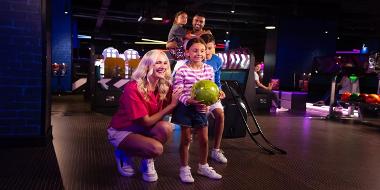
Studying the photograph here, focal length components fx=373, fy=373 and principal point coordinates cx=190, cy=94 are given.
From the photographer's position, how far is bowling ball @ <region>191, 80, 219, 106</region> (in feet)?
9.53

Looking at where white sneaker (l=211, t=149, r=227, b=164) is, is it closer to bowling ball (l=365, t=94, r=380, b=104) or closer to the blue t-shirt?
the blue t-shirt

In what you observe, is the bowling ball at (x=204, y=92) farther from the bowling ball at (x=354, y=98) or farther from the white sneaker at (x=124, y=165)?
the bowling ball at (x=354, y=98)

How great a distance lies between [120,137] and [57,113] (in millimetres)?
4964

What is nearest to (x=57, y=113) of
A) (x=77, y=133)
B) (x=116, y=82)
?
(x=116, y=82)

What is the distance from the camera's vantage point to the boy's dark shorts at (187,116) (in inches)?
123

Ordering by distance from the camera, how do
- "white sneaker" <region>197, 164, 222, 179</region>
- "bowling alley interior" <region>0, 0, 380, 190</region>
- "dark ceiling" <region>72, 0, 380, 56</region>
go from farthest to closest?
"dark ceiling" <region>72, 0, 380, 56</region>, "white sneaker" <region>197, 164, 222, 179</region>, "bowling alley interior" <region>0, 0, 380, 190</region>

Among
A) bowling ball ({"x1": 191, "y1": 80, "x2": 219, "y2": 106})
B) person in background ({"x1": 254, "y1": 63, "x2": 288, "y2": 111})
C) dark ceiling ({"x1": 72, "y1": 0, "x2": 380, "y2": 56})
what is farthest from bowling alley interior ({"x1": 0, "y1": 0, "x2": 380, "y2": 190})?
dark ceiling ({"x1": 72, "y1": 0, "x2": 380, "y2": 56})

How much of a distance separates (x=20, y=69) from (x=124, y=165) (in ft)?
6.01

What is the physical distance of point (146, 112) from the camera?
2980 mm

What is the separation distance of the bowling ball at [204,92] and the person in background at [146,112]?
0.57 feet

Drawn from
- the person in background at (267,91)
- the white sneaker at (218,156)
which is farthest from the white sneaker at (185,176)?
the person in background at (267,91)

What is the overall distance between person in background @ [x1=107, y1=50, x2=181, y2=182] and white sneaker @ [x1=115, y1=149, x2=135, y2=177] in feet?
0.40

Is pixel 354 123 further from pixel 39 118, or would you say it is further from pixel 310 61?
pixel 310 61

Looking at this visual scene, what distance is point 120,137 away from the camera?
10.2 ft
